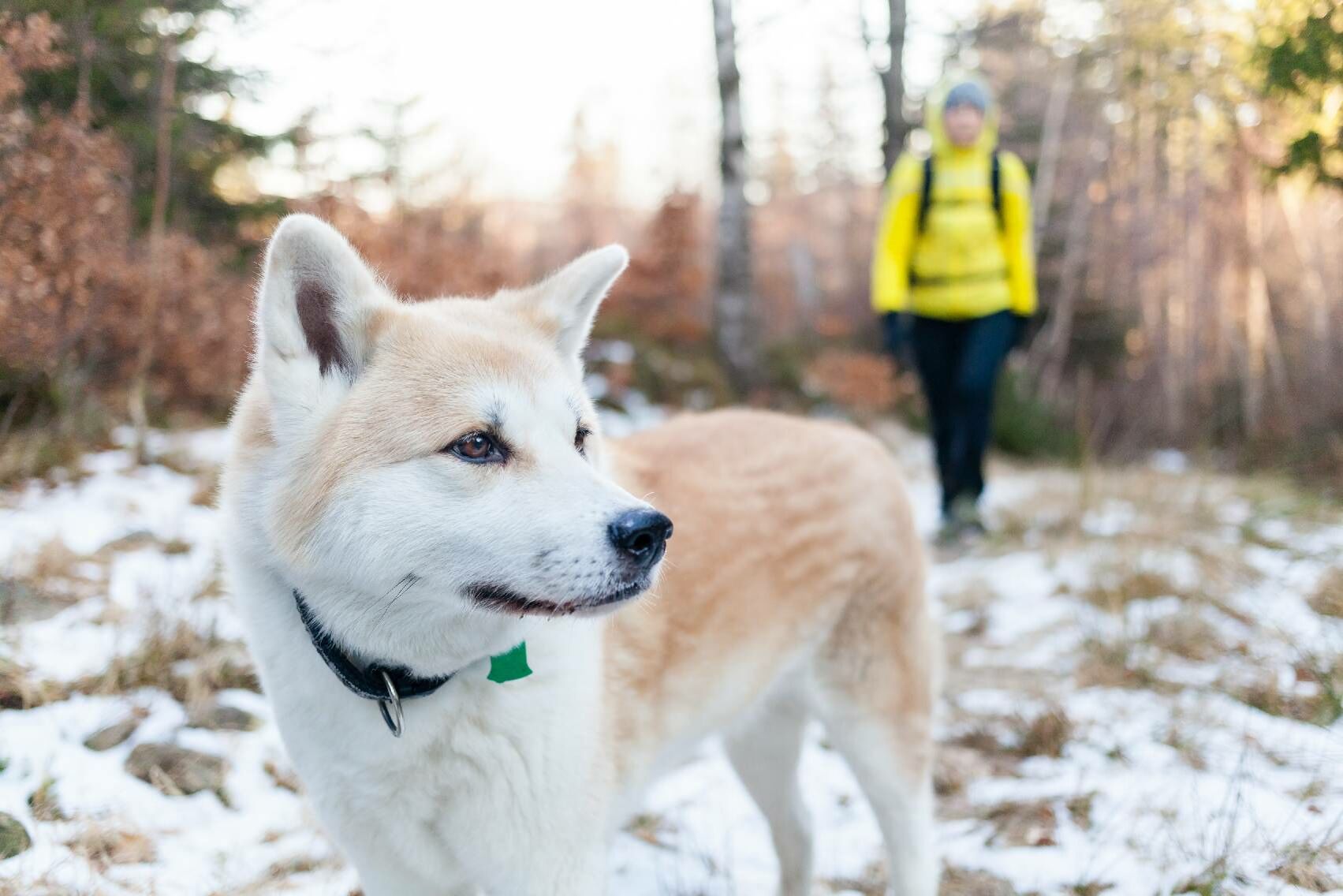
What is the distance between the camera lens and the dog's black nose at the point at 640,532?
1.54 meters

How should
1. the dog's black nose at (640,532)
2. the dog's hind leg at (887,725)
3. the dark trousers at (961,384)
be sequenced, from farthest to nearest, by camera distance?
the dark trousers at (961,384) < the dog's hind leg at (887,725) < the dog's black nose at (640,532)

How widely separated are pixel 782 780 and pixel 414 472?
164 centimetres

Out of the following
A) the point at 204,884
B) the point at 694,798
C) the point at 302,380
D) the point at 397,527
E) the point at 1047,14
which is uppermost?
the point at 1047,14

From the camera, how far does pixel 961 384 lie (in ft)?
18.8

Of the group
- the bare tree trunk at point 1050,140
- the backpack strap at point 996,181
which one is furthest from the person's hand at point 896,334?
the bare tree trunk at point 1050,140

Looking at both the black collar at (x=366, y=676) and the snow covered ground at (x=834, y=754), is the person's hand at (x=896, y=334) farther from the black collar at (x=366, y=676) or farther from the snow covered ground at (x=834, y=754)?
the black collar at (x=366, y=676)

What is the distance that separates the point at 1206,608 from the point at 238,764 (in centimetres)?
385

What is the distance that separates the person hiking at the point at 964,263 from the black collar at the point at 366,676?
14.8 feet

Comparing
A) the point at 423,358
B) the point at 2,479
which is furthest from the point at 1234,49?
the point at 2,479

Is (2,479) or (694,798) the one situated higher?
(2,479)

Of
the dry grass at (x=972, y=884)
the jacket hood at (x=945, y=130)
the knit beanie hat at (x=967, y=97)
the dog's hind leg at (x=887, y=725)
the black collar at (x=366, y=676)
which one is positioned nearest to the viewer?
the black collar at (x=366, y=676)

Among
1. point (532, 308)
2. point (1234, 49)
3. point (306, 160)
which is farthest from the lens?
point (306, 160)

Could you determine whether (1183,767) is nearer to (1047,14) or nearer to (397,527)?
(397,527)

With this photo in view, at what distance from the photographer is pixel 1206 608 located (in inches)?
160
